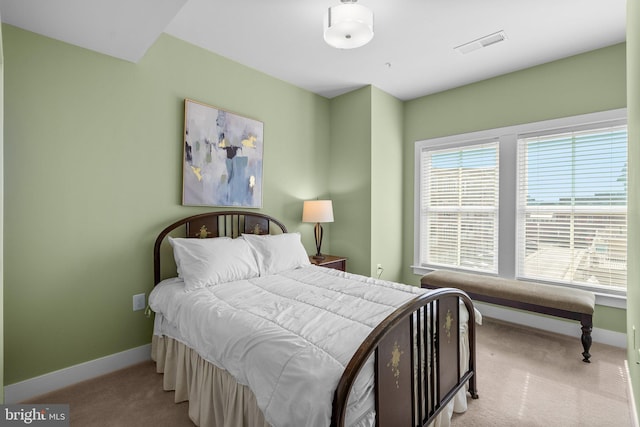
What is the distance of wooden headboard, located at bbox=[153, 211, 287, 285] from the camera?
2527mm

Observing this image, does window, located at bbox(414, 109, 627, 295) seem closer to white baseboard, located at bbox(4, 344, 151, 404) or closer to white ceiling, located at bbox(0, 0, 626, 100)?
white ceiling, located at bbox(0, 0, 626, 100)

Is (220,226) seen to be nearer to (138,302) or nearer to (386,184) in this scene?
(138,302)

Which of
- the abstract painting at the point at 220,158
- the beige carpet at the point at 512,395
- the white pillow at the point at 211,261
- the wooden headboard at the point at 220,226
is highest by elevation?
the abstract painting at the point at 220,158

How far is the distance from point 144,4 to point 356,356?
2136mm

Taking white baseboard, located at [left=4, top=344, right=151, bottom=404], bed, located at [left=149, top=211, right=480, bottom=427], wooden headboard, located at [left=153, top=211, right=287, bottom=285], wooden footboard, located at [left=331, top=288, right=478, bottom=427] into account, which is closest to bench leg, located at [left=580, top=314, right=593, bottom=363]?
bed, located at [left=149, top=211, right=480, bottom=427]

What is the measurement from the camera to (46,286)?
6.84 feet

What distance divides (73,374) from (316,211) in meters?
2.41

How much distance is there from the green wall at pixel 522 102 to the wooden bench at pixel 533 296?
1.84 feet

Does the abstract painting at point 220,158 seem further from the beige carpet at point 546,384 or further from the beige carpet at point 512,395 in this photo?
the beige carpet at point 546,384

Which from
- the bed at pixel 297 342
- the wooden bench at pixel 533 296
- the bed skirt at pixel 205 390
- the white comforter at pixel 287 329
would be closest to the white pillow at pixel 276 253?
the bed at pixel 297 342

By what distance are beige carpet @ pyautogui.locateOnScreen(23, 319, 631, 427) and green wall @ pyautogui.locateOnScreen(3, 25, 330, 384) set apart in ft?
1.22

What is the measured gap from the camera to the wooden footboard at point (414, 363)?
3.88 feet

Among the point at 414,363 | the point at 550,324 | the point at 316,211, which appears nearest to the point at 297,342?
the point at 414,363

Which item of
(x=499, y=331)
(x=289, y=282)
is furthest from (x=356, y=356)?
(x=499, y=331)
